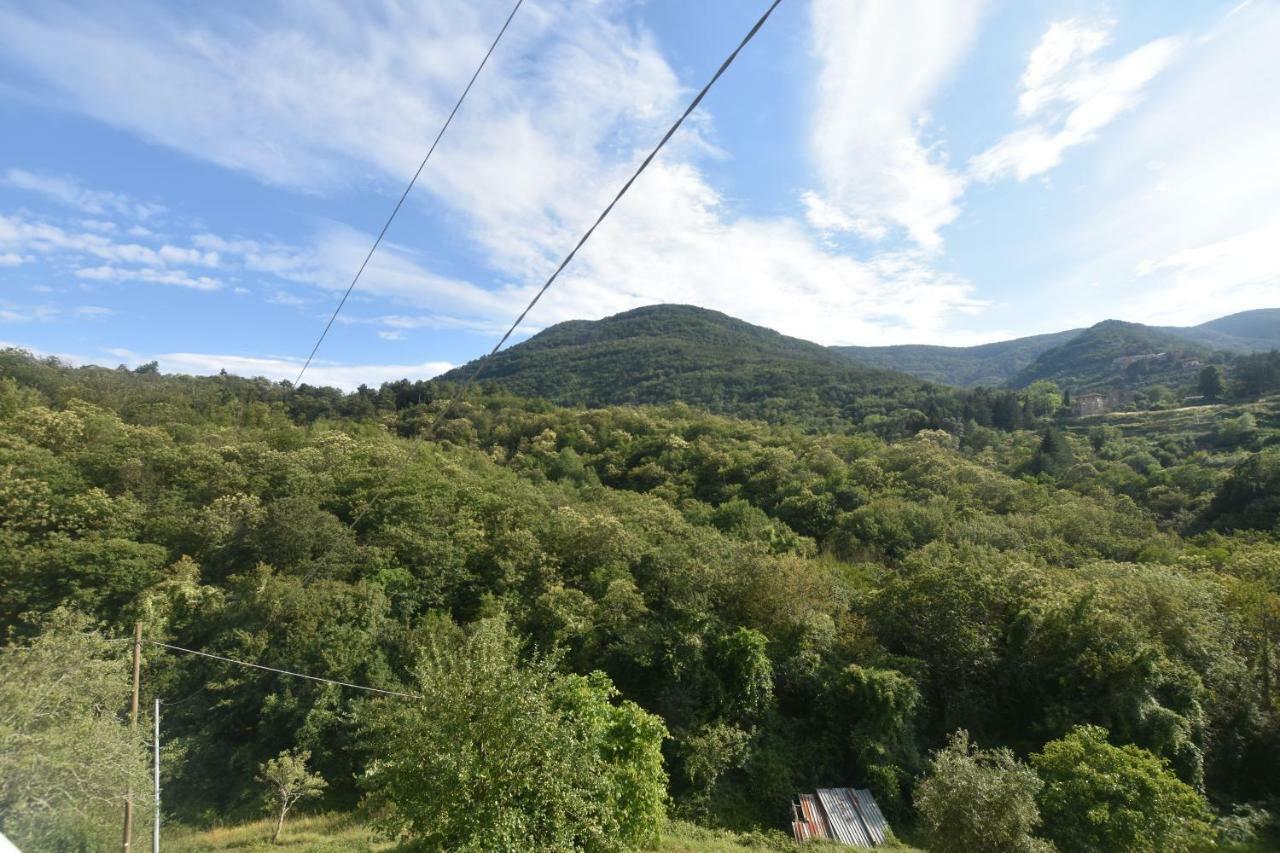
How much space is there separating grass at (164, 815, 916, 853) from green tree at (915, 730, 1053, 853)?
4992 millimetres

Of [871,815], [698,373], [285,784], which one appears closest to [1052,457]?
[871,815]

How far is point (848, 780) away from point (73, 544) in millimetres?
29199

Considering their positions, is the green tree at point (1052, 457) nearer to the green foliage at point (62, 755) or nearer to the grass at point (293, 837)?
the grass at point (293, 837)

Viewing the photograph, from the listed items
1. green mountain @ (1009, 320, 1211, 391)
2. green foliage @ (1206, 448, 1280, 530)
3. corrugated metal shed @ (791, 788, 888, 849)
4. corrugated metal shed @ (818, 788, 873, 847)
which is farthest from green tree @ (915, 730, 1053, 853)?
green mountain @ (1009, 320, 1211, 391)

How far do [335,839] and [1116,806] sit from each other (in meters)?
17.0

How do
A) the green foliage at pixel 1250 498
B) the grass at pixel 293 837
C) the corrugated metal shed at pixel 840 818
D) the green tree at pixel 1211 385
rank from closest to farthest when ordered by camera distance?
the grass at pixel 293 837
the corrugated metal shed at pixel 840 818
the green foliage at pixel 1250 498
the green tree at pixel 1211 385

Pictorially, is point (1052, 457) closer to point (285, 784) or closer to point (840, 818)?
point (840, 818)

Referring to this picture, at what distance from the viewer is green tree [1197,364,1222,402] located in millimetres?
71562

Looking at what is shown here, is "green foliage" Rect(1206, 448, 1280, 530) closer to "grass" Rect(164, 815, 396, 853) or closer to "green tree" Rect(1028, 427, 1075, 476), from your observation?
"green tree" Rect(1028, 427, 1075, 476)

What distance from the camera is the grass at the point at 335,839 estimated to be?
12742 mm

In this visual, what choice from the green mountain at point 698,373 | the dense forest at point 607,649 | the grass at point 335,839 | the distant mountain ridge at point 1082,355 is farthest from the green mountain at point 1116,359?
the grass at point 335,839

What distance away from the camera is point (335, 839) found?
1341 centimetres

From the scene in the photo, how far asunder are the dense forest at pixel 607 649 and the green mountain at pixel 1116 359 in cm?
9362

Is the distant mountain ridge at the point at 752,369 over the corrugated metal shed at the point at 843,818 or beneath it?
over
